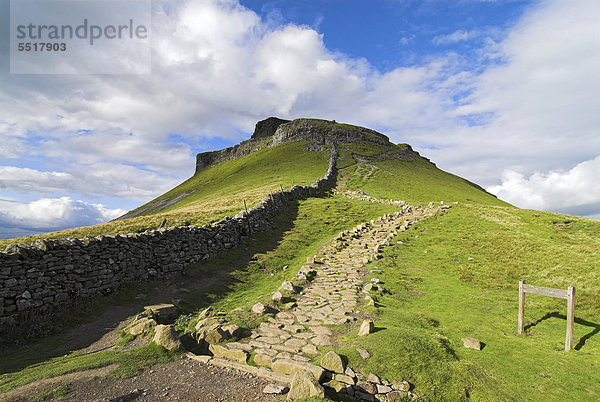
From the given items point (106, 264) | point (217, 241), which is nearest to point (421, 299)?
point (217, 241)

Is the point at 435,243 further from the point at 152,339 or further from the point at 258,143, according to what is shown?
the point at 258,143

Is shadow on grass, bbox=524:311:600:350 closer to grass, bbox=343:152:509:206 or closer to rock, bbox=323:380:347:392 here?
rock, bbox=323:380:347:392

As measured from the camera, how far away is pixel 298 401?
639cm

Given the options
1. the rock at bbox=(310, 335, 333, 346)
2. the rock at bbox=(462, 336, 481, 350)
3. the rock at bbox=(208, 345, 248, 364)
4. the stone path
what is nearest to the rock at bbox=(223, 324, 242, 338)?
the stone path

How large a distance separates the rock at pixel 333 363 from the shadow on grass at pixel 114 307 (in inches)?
302

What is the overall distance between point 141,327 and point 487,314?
13860mm

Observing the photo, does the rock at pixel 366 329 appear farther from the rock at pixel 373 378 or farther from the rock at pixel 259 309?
the rock at pixel 259 309

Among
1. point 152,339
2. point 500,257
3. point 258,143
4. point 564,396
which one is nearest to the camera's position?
point 564,396

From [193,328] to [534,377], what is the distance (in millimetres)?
10716

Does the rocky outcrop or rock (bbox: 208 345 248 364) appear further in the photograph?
the rocky outcrop

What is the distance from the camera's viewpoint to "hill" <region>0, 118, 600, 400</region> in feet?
26.3

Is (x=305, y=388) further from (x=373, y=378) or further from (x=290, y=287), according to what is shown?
(x=290, y=287)

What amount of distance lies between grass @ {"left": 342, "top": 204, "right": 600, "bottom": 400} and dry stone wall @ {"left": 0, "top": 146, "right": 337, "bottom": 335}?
11.6m

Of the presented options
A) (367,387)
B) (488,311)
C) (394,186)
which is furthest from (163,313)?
Answer: (394,186)
